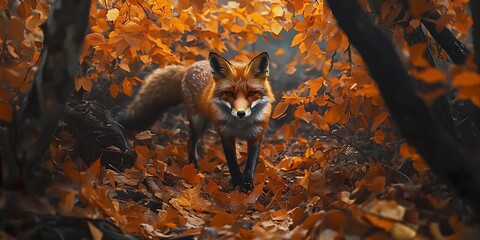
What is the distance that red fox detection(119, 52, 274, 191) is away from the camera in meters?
4.25

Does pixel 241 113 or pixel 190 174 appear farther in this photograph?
pixel 190 174

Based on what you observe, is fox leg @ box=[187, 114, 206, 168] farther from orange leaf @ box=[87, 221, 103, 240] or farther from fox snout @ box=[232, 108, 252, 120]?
orange leaf @ box=[87, 221, 103, 240]

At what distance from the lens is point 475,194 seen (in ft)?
6.06

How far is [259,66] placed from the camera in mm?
4320

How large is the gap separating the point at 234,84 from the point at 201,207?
120 centimetres

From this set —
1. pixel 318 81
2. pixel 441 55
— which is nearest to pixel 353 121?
pixel 318 81

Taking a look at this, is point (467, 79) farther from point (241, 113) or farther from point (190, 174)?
point (190, 174)

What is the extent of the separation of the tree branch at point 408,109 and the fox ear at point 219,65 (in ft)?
7.33

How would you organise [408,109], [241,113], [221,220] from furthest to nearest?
[241,113] < [221,220] < [408,109]

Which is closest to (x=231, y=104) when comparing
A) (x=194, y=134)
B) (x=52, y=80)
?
(x=194, y=134)

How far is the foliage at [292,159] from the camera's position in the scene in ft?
7.35

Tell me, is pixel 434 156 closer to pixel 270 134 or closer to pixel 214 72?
pixel 214 72

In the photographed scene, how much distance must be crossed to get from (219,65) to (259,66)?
13.4 inches

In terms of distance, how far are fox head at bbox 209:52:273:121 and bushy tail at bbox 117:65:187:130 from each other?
1.22 meters
